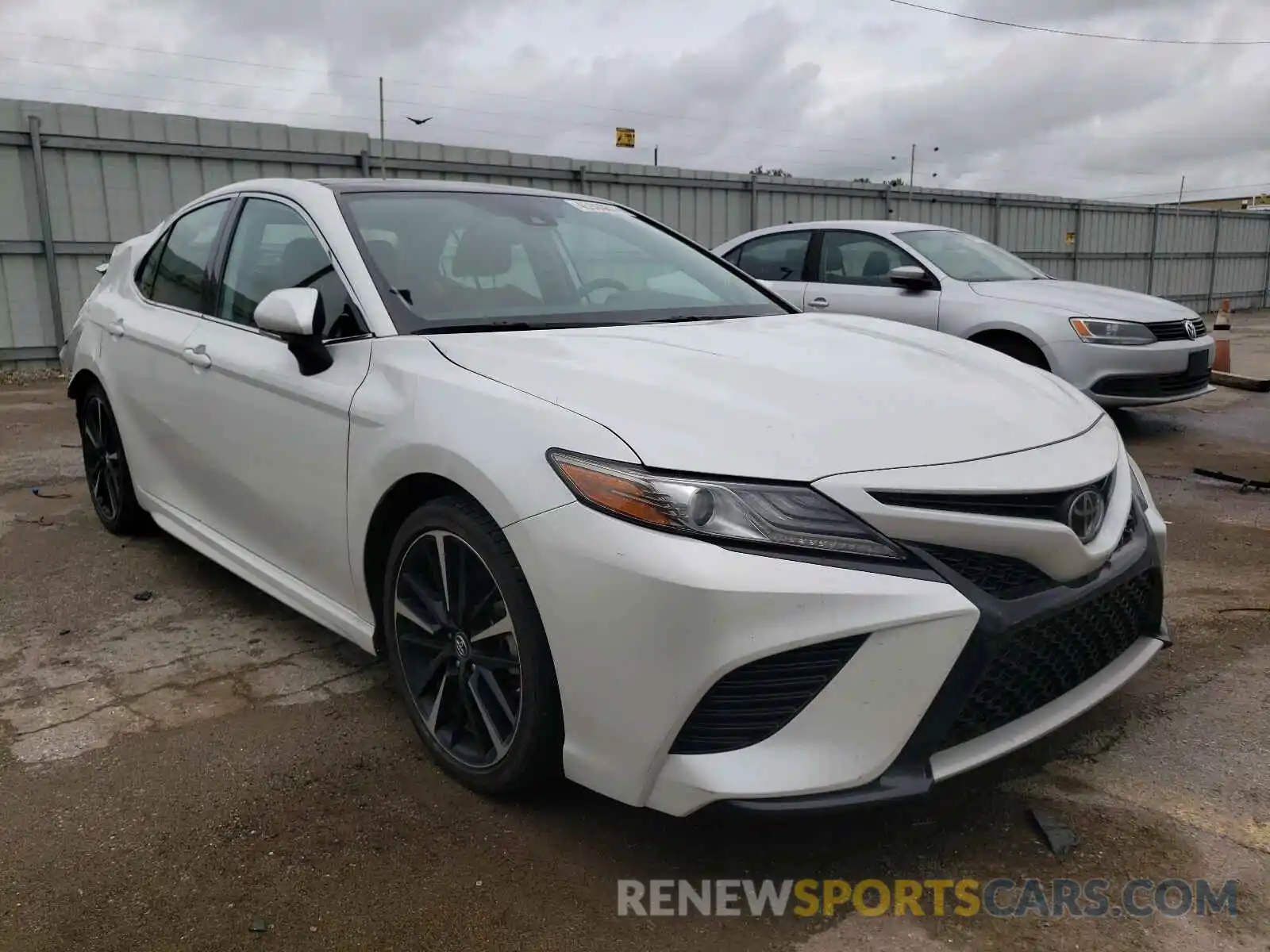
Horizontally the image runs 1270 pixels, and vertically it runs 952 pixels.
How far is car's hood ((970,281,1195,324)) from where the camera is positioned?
265 inches

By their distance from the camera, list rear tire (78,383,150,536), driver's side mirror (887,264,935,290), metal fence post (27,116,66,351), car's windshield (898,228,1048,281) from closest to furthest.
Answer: rear tire (78,383,150,536)
driver's side mirror (887,264,935,290)
car's windshield (898,228,1048,281)
metal fence post (27,116,66,351)

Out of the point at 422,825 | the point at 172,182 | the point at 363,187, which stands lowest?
the point at 422,825

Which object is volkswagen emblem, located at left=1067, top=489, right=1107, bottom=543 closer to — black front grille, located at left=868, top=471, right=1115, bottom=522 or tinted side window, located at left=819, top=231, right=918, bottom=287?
black front grille, located at left=868, top=471, right=1115, bottom=522

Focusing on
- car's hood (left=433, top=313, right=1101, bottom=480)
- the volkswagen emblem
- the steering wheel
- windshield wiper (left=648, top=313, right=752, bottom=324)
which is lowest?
the volkswagen emblem

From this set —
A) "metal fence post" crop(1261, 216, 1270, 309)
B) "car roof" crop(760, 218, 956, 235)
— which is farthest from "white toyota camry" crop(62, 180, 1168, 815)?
"metal fence post" crop(1261, 216, 1270, 309)

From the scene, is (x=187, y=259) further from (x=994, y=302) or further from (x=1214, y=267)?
(x=1214, y=267)

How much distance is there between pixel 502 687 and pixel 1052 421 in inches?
57.0

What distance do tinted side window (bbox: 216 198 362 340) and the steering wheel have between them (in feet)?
2.31

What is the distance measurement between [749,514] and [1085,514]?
815mm

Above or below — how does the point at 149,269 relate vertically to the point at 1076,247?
above

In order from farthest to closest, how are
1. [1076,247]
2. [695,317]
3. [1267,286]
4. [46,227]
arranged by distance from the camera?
[1267,286]
[1076,247]
[46,227]
[695,317]

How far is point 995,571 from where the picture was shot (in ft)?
6.68

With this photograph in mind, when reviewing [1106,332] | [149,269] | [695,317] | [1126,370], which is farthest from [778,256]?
[695,317]

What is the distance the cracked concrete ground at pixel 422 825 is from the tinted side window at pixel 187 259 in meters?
1.27
